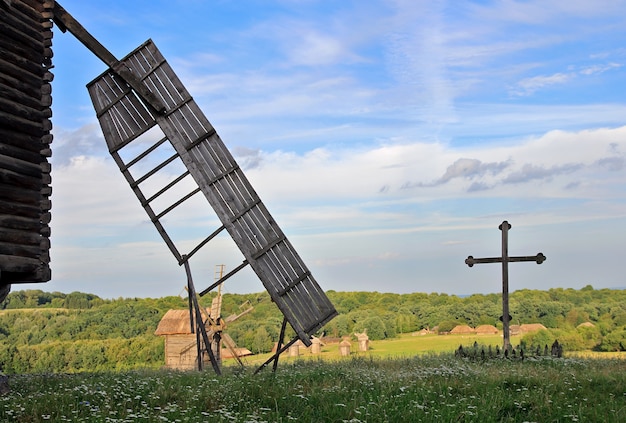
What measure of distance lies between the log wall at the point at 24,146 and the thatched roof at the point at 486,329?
754 inches

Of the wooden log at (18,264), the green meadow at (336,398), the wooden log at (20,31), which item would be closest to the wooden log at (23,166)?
the wooden log at (18,264)

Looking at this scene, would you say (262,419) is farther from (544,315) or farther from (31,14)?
(544,315)

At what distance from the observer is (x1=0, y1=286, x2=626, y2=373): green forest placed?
86.2ft

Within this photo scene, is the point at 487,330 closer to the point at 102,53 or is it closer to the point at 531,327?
the point at 531,327

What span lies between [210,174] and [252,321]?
2228cm

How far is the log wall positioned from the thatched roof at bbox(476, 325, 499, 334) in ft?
62.8

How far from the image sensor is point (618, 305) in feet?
89.8

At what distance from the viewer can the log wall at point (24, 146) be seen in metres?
10.9

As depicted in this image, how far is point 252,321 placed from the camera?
34.3 m

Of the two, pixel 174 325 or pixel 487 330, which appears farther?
pixel 174 325

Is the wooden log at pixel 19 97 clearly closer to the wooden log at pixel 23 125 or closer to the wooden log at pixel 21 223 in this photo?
the wooden log at pixel 23 125

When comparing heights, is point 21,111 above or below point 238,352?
above

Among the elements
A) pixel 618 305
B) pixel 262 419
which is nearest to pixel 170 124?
pixel 262 419

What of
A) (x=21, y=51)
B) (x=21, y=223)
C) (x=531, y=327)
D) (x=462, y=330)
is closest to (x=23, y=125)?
(x=21, y=51)
